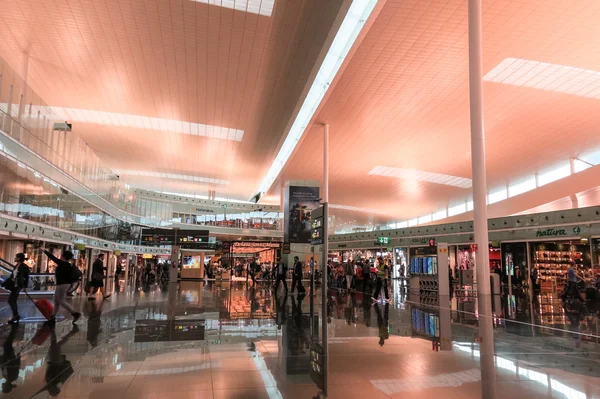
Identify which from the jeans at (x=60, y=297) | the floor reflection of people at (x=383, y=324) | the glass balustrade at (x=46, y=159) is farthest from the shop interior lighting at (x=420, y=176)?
the jeans at (x=60, y=297)

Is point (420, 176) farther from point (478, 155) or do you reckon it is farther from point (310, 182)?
point (478, 155)

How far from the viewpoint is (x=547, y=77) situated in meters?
18.2

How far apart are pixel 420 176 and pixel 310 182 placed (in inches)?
558

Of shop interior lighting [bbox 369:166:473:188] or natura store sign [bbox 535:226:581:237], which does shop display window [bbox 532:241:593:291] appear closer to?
natura store sign [bbox 535:226:581:237]

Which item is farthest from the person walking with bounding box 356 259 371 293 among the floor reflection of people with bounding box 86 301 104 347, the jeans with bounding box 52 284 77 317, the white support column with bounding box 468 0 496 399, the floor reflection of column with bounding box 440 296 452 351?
the jeans with bounding box 52 284 77 317

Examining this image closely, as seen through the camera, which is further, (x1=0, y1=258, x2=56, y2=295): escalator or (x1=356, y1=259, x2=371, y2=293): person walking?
(x1=356, y1=259, x2=371, y2=293): person walking

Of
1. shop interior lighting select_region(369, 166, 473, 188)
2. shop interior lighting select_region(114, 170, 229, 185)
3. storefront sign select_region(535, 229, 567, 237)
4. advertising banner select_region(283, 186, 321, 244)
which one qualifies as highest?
shop interior lighting select_region(114, 170, 229, 185)

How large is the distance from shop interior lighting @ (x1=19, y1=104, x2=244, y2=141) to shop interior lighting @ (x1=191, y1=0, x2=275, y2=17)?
1307 cm

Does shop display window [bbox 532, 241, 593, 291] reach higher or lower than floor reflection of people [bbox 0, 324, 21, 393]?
higher

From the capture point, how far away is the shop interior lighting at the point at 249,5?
606 inches

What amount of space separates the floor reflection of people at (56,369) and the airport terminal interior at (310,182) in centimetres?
4

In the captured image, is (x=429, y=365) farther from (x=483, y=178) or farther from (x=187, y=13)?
(x=187, y=13)

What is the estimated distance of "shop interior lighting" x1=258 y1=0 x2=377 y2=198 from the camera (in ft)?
46.9

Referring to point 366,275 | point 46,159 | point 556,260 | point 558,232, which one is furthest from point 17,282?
point 556,260
